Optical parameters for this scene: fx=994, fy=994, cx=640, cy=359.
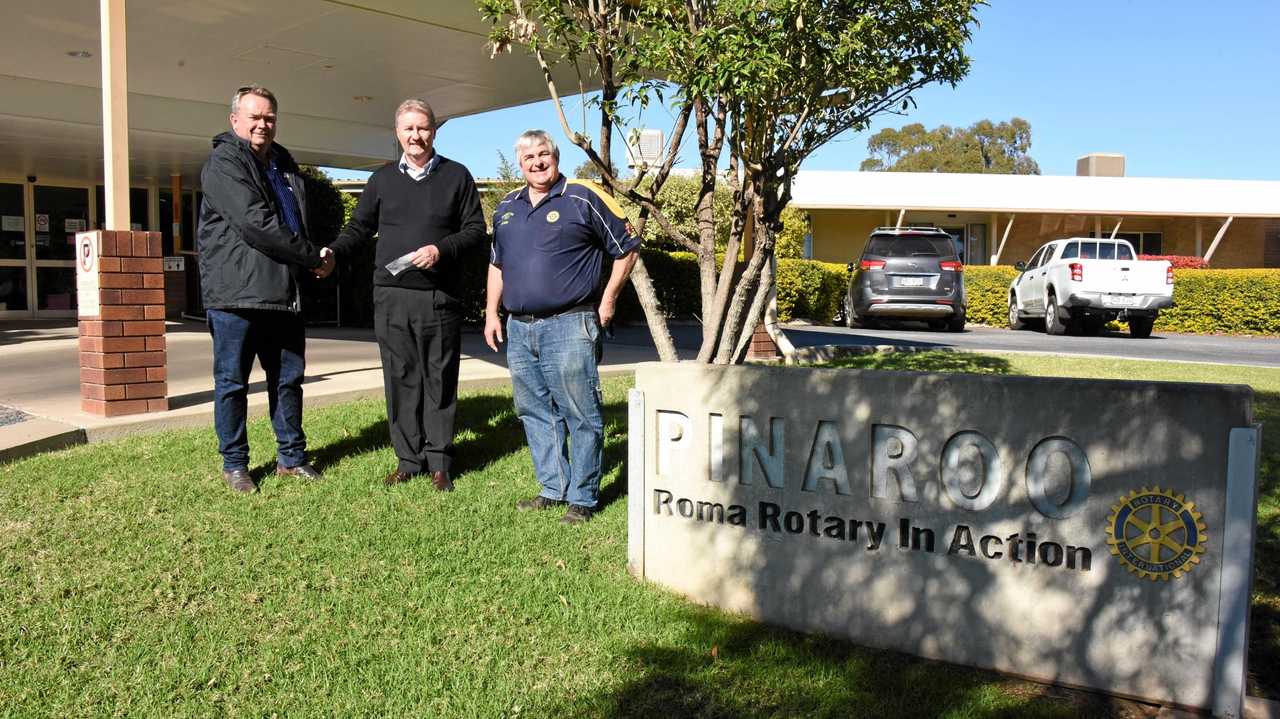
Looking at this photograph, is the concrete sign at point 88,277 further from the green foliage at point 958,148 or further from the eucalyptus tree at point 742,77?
the green foliage at point 958,148

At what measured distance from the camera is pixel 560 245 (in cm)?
471

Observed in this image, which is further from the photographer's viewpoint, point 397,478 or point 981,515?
point 397,478

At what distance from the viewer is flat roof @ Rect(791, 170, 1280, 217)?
91.1ft

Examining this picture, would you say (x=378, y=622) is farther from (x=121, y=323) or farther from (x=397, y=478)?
(x=121, y=323)

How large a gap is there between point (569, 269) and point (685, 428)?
125 centimetres

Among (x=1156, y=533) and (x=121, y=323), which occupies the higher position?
(x=121, y=323)

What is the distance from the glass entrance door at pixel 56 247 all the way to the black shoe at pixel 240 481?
1503 cm

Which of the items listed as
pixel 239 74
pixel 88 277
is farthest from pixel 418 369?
pixel 239 74

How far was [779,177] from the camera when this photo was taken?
5.98 m

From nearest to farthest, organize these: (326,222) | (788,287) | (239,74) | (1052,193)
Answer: (239,74) < (326,222) < (788,287) < (1052,193)

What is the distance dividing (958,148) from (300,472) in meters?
60.0

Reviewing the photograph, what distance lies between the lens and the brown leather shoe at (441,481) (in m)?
5.17

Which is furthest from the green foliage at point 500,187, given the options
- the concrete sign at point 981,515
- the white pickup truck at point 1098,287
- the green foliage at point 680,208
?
the concrete sign at point 981,515

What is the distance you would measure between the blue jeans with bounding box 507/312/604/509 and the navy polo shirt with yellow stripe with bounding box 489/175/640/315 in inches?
4.4
